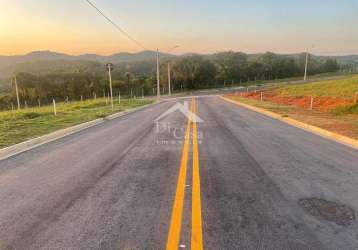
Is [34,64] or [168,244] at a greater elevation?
[34,64]

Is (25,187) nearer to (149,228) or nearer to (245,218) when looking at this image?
(149,228)

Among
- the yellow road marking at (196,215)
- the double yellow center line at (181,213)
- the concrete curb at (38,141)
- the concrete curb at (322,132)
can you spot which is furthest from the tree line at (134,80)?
the yellow road marking at (196,215)

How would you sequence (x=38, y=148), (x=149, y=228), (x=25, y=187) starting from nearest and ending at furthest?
(x=149, y=228), (x=25, y=187), (x=38, y=148)

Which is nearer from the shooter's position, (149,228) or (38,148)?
(149,228)

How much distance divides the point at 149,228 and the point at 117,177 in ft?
7.37

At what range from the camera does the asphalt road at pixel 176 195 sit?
126 inches

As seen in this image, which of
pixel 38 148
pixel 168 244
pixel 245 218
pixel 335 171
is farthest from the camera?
pixel 38 148

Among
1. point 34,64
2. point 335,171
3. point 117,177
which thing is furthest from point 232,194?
point 34,64

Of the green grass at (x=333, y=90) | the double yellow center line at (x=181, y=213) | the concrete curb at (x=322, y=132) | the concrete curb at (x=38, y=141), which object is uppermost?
the green grass at (x=333, y=90)

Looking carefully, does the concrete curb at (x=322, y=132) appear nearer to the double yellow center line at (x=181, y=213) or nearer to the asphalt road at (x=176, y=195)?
the asphalt road at (x=176, y=195)

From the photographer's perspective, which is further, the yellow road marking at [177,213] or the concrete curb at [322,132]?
the concrete curb at [322,132]

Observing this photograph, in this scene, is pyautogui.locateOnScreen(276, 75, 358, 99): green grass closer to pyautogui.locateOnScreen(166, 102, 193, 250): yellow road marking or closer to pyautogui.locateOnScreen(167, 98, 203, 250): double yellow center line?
pyautogui.locateOnScreen(167, 98, 203, 250): double yellow center line

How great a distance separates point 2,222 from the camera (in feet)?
12.0

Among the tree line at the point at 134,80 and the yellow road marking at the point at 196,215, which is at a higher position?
the tree line at the point at 134,80
